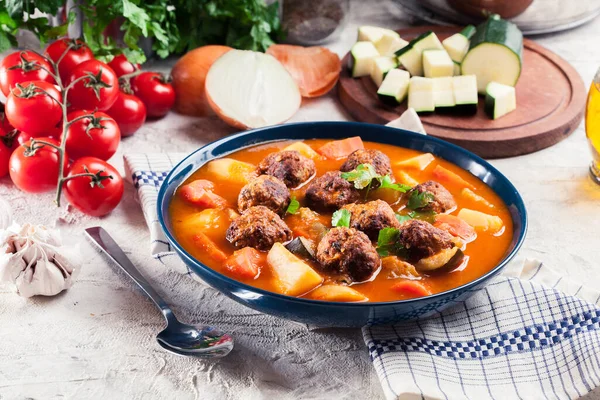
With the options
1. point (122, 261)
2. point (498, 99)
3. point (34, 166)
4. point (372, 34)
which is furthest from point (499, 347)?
point (372, 34)

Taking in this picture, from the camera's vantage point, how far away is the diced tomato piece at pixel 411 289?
9.46 ft

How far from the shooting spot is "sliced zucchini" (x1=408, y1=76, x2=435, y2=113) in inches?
187

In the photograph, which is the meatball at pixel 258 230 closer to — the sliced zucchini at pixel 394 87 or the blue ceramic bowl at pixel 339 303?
the blue ceramic bowl at pixel 339 303

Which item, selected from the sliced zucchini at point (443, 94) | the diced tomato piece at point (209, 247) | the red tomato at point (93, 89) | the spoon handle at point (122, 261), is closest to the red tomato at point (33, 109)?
the red tomato at point (93, 89)

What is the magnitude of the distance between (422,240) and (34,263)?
1.64m

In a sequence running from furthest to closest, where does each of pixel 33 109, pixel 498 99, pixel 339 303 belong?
pixel 498 99 → pixel 33 109 → pixel 339 303

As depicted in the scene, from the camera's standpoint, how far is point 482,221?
130 inches

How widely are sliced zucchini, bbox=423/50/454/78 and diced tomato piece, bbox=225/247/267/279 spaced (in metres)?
2.46

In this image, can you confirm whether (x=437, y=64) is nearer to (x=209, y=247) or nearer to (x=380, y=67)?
(x=380, y=67)

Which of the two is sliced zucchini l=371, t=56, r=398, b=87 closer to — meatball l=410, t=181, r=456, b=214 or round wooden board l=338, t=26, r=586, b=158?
round wooden board l=338, t=26, r=586, b=158

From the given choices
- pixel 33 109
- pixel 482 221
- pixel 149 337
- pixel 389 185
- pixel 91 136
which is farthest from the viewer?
pixel 91 136

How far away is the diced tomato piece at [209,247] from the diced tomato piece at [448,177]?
1.20 meters

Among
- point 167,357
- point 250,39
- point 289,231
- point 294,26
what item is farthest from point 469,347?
point 294,26

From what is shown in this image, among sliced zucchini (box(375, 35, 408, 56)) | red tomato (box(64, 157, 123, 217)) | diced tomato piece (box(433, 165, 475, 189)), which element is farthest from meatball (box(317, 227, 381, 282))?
sliced zucchini (box(375, 35, 408, 56))
